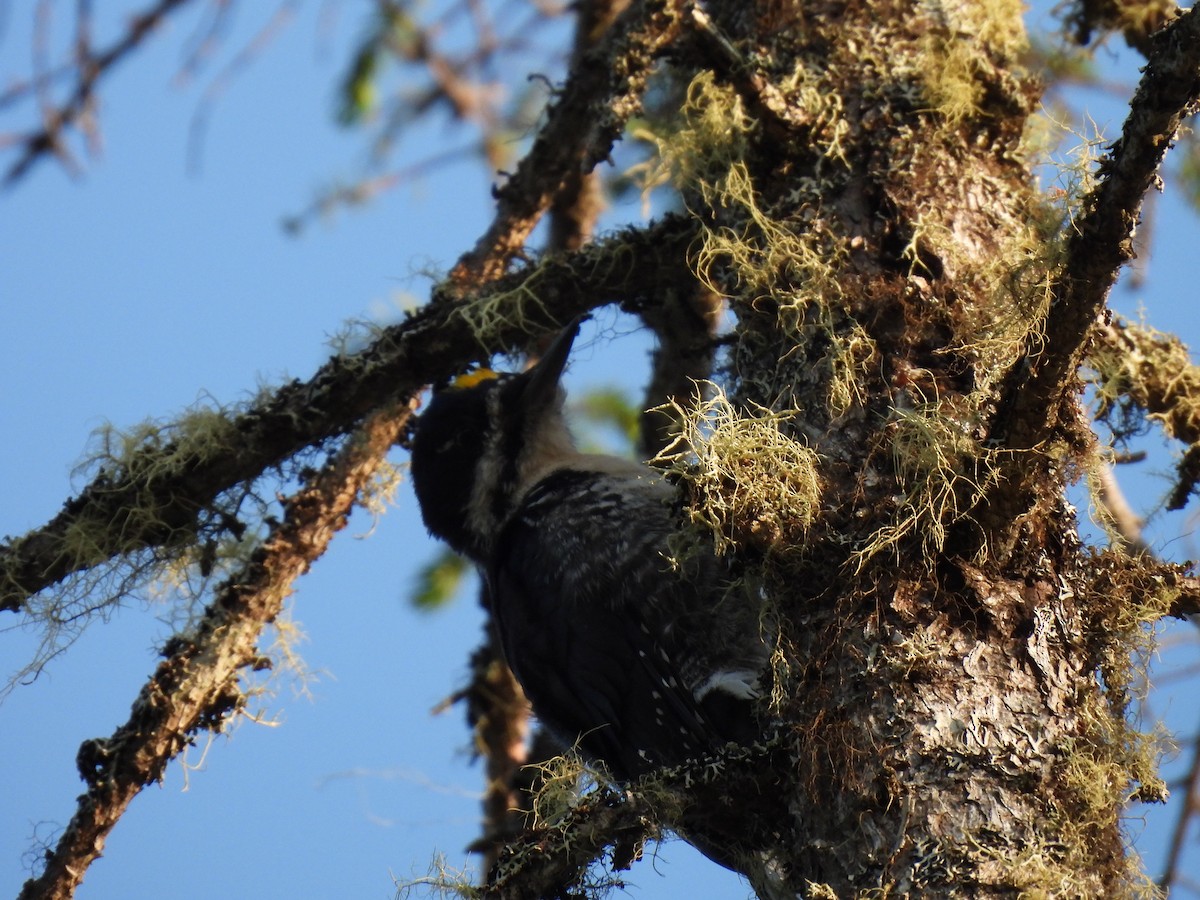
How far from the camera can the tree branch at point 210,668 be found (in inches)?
123

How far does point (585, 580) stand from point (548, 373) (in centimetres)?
86

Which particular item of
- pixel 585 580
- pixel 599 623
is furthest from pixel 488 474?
pixel 599 623

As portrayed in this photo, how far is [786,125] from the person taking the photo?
127 inches

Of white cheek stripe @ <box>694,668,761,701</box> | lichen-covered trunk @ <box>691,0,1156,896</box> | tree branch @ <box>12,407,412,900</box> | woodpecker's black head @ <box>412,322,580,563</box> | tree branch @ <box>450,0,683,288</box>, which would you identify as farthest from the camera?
woodpecker's black head @ <box>412,322,580,563</box>

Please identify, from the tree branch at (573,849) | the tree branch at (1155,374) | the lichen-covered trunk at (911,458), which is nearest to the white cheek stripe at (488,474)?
the lichen-covered trunk at (911,458)

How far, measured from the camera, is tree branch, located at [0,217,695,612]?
11.4ft

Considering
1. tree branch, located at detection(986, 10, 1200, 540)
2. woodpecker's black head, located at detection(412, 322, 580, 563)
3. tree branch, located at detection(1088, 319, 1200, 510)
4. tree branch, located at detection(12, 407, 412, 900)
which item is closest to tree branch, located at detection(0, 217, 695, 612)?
tree branch, located at detection(12, 407, 412, 900)

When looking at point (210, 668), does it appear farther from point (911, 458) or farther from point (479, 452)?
point (911, 458)

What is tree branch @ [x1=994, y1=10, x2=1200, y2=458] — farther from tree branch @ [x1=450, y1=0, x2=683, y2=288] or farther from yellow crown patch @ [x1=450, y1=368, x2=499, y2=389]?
yellow crown patch @ [x1=450, y1=368, x2=499, y2=389]

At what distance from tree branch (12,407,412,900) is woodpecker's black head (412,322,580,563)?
1.21 feet

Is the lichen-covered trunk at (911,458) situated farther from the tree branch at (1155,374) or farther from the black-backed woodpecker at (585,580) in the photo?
the tree branch at (1155,374)

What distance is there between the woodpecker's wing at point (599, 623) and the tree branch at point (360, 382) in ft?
2.05

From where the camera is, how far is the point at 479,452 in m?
4.41

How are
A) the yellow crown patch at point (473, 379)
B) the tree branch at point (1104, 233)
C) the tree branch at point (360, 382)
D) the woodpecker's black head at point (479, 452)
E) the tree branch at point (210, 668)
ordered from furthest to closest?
the yellow crown patch at point (473, 379) → the woodpecker's black head at point (479, 452) → the tree branch at point (360, 382) → the tree branch at point (210, 668) → the tree branch at point (1104, 233)
